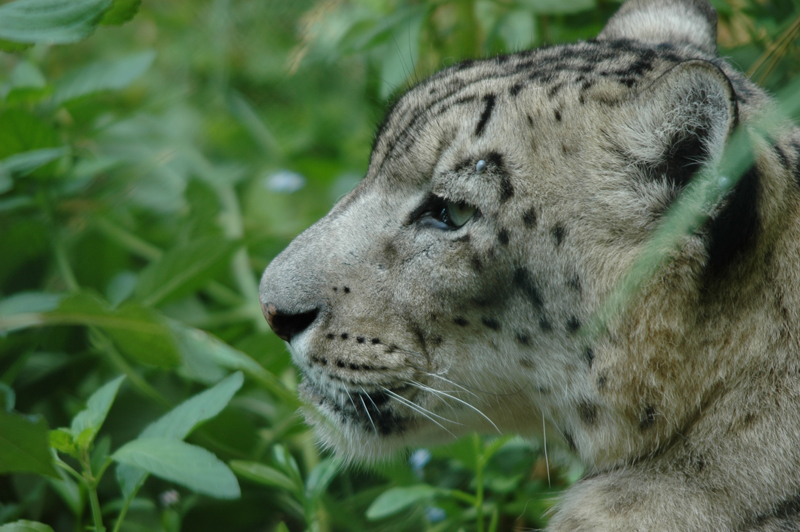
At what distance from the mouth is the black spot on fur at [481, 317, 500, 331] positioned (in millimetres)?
320

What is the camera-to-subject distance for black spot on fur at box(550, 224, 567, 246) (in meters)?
2.13

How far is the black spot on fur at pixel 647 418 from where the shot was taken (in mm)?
2070

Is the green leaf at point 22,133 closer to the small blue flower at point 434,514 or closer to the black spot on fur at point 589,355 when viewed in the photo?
the small blue flower at point 434,514

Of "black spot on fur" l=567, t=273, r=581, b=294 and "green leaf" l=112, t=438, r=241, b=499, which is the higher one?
"black spot on fur" l=567, t=273, r=581, b=294

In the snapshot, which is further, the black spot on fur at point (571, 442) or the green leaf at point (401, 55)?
the green leaf at point (401, 55)

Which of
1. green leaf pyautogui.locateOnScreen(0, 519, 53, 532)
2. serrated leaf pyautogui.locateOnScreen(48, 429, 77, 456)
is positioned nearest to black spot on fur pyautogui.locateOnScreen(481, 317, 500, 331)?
serrated leaf pyautogui.locateOnScreen(48, 429, 77, 456)

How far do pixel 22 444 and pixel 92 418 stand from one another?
0.28 meters

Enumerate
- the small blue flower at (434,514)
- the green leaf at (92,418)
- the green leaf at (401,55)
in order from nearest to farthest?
the green leaf at (92,418) → the small blue flower at (434,514) → the green leaf at (401,55)

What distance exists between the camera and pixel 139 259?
4.27 m

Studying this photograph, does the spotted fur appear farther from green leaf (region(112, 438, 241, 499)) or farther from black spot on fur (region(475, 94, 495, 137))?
green leaf (region(112, 438, 241, 499))

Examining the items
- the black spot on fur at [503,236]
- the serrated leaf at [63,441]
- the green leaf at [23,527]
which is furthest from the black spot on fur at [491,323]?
the green leaf at [23,527]

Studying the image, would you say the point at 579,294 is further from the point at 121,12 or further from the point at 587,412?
the point at 121,12

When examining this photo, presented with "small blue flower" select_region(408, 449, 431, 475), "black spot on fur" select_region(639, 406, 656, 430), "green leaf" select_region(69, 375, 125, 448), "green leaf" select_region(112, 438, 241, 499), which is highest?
"green leaf" select_region(69, 375, 125, 448)

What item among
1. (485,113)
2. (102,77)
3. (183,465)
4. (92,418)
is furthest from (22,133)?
(485,113)
